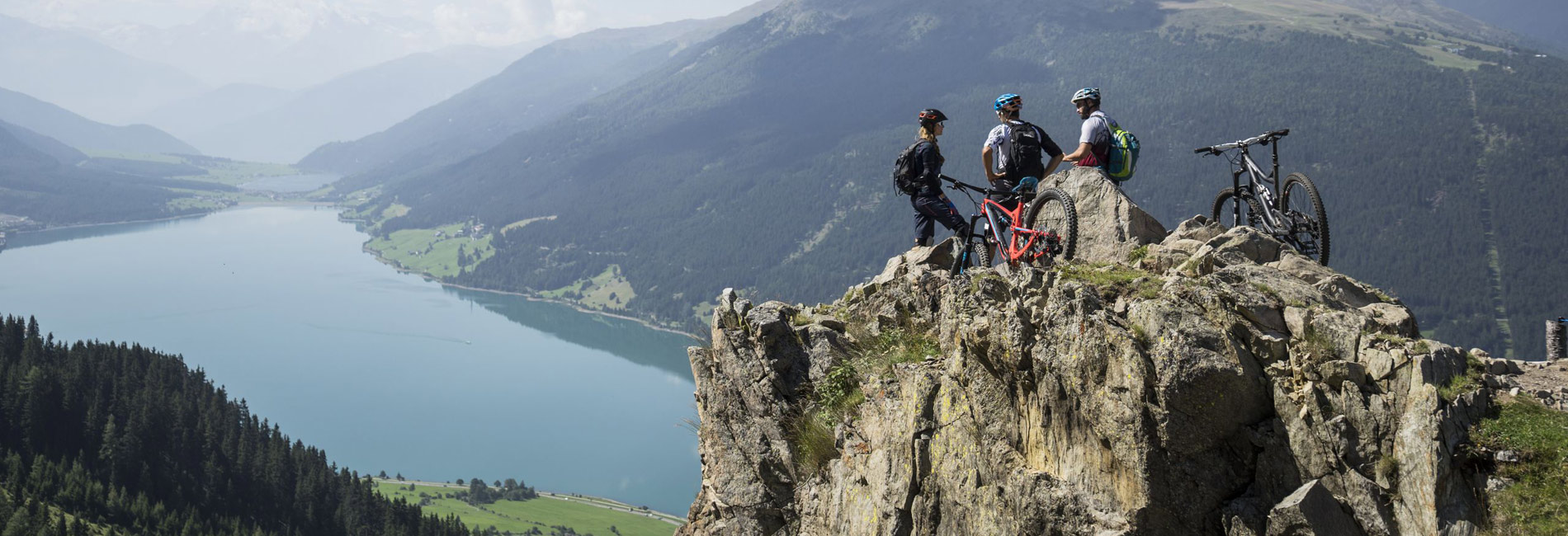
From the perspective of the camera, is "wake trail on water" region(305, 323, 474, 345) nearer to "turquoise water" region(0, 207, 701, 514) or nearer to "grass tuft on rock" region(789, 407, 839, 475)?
"turquoise water" region(0, 207, 701, 514)

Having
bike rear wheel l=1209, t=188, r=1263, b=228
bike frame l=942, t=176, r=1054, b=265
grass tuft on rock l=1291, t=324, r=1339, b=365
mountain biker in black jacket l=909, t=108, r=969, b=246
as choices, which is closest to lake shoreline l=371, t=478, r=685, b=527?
bike rear wheel l=1209, t=188, r=1263, b=228

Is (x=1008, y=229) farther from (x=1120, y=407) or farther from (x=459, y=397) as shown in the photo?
(x=459, y=397)

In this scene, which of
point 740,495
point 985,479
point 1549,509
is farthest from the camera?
point 740,495

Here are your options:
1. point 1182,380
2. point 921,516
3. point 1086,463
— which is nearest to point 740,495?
point 921,516

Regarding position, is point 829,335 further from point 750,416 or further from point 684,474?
point 684,474

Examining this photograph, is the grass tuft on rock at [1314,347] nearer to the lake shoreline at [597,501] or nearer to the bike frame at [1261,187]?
the bike frame at [1261,187]

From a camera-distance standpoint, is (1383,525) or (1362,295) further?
(1362,295)

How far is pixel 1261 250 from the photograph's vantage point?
1141 centimetres

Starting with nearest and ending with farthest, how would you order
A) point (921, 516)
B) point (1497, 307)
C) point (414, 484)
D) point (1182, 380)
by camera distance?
point (1182, 380)
point (921, 516)
point (414, 484)
point (1497, 307)

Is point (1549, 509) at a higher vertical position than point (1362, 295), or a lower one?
lower

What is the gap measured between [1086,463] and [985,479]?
1147 millimetres

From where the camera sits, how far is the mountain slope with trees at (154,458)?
99.4 m

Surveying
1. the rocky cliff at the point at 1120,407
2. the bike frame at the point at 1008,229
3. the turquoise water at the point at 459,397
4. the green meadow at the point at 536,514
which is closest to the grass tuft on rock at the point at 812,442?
the rocky cliff at the point at 1120,407

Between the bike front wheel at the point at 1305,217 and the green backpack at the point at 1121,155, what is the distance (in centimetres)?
191
